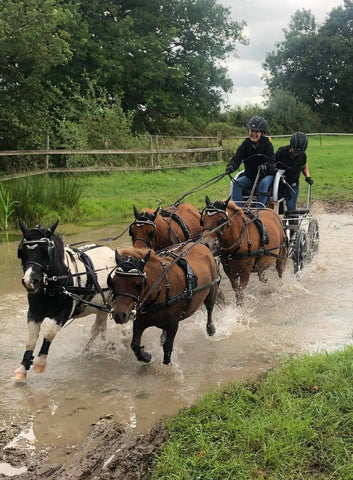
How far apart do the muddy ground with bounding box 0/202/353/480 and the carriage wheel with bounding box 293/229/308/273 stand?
5.03 m

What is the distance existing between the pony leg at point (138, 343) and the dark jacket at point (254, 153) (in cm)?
428

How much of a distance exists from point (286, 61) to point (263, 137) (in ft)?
164

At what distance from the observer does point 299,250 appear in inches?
360

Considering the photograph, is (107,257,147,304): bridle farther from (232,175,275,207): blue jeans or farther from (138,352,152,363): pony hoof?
(232,175,275,207): blue jeans

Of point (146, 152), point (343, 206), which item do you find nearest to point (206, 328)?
point (343, 206)

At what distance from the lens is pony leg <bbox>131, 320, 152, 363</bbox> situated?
18.2 ft

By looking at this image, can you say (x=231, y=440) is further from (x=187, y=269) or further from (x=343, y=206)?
(x=343, y=206)

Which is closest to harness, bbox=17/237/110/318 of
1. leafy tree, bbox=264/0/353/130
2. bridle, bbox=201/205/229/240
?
bridle, bbox=201/205/229/240

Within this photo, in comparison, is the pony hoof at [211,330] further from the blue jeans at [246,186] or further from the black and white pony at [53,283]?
the blue jeans at [246,186]

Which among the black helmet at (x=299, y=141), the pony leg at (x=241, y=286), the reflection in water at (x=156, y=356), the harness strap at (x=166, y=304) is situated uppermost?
the black helmet at (x=299, y=141)

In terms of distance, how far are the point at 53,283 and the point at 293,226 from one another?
17.0 ft

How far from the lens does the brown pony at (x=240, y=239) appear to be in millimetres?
7094

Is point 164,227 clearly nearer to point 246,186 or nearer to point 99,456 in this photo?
point 246,186

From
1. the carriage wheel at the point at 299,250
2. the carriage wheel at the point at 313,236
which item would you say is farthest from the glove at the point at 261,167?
the carriage wheel at the point at 313,236
